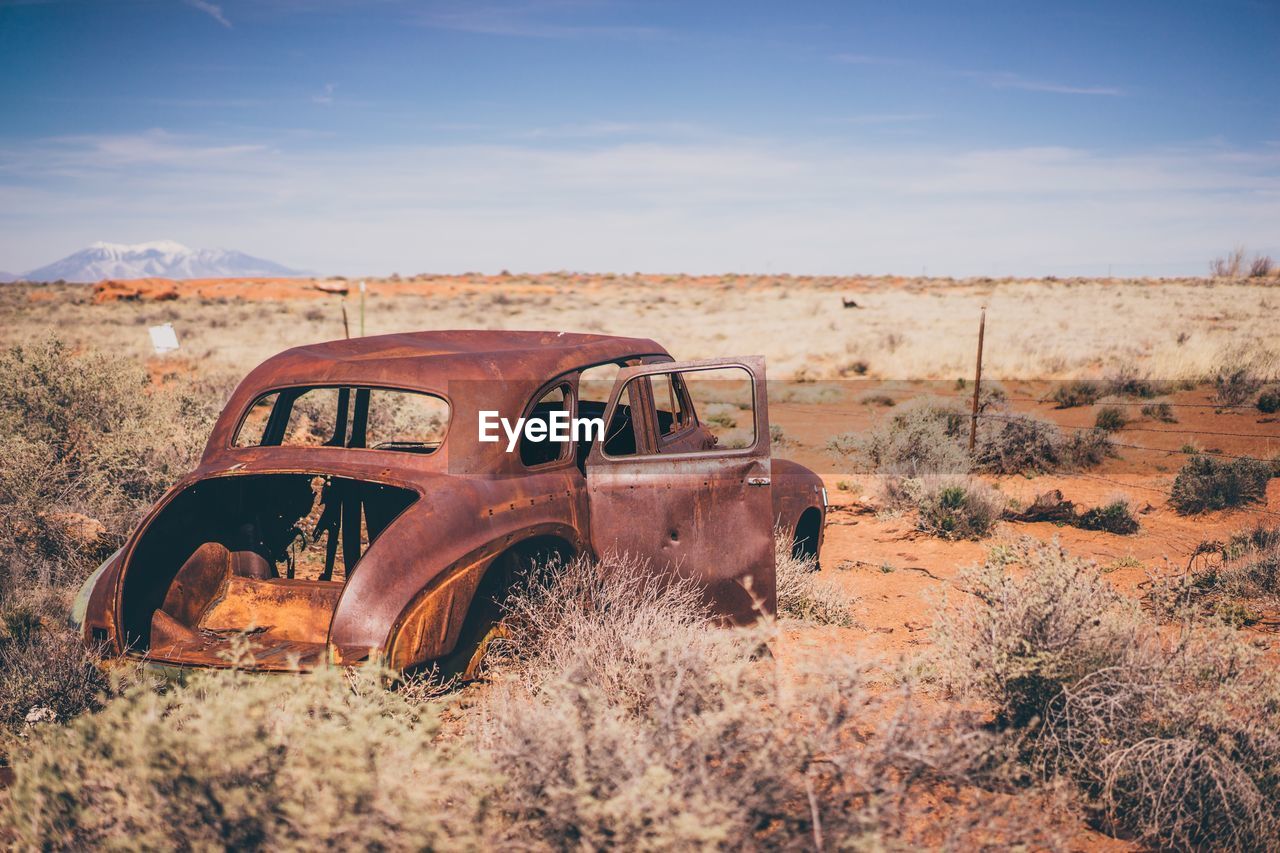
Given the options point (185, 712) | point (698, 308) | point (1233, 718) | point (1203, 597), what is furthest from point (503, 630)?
point (698, 308)

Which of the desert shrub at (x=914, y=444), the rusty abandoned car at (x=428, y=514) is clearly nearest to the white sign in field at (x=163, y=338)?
the rusty abandoned car at (x=428, y=514)

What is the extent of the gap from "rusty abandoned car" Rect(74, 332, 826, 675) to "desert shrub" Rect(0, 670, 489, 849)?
2.83 ft

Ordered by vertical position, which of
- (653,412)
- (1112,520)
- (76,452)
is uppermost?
(653,412)

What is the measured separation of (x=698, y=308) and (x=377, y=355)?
36685mm

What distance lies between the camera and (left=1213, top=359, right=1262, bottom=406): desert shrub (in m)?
13.5

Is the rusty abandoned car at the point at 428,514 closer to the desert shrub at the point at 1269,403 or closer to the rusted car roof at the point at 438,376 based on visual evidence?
the rusted car roof at the point at 438,376

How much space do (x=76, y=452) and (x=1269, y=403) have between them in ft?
53.3

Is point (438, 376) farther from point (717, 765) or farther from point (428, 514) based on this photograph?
point (717, 765)

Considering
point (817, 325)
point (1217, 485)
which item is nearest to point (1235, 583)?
point (1217, 485)

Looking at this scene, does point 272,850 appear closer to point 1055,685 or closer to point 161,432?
point 1055,685

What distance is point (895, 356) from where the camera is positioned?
20641mm

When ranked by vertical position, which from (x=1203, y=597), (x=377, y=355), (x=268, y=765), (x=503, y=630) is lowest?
(x=1203, y=597)

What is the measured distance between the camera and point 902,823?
253cm

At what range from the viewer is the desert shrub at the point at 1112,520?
807 centimetres
